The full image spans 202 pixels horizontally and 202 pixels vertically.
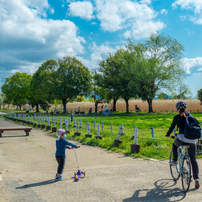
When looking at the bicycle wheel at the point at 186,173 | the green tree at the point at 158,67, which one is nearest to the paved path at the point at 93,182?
the bicycle wheel at the point at 186,173

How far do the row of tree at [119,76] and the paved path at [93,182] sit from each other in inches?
1419

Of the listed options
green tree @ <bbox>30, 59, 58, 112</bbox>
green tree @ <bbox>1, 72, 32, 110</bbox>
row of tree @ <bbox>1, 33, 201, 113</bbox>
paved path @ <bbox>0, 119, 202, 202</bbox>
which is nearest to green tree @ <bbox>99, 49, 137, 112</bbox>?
row of tree @ <bbox>1, 33, 201, 113</bbox>

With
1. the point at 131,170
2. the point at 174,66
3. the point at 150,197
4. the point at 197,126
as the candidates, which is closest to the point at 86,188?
the point at 150,197

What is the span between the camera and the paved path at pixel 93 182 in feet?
15.7

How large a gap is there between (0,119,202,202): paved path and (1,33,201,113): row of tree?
36037 mm

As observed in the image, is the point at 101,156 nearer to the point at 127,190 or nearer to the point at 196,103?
the point at 127,190

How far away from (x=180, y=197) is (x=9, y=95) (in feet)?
235

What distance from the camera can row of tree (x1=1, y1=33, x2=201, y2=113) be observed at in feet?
142

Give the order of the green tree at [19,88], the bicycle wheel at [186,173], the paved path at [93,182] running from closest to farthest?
the paved path at [93,182] → the bicycle wheel at [186,173] → the green tree at [19,88]

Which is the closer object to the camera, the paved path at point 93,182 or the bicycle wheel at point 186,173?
the paved path at point 93,182

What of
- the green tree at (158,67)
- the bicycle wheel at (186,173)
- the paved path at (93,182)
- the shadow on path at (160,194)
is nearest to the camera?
the shadow on path at (160,194)

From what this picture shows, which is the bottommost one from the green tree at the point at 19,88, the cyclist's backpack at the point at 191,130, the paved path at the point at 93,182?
the paved path at the point at 93,182

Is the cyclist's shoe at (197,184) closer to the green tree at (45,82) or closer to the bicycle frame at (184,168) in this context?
the bicycle frame at (184,168)

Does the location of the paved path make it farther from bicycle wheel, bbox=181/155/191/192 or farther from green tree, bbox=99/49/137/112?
green tree, bbox=99/49/137/112
